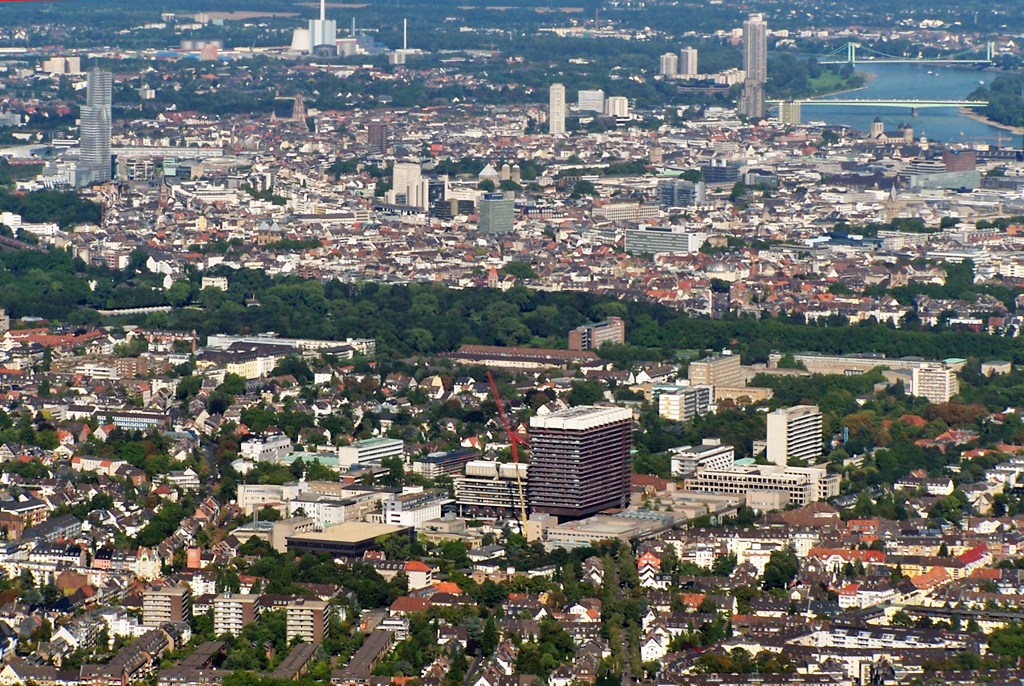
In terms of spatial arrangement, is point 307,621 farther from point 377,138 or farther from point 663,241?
point 377,138

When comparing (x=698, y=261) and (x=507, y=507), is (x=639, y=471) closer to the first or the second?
(x=507, y=507)

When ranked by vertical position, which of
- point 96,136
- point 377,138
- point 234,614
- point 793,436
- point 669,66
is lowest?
point 234,614

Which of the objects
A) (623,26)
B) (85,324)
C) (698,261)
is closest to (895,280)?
(698,261)

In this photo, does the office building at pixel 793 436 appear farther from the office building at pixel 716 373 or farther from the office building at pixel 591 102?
the office building at pixel 591 102

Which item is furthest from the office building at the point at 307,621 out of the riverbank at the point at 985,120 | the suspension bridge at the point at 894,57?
the suspension bridge at the point at 894,57

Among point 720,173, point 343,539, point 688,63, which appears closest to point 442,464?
point 343,539

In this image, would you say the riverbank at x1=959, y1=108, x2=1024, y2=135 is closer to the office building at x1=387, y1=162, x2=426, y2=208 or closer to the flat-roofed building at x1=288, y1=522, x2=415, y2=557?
the office building at x1=387, y1=162, x2=426, y2=208
